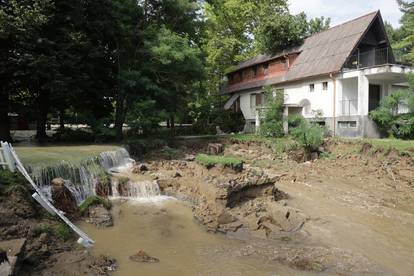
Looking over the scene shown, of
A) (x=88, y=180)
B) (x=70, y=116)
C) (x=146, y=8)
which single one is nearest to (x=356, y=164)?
(x=88, y=180)

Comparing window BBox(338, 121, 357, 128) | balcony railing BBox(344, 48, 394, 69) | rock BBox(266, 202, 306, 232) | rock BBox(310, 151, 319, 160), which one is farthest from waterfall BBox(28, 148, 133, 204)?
balcony railing BBox(344, 48, 394, 69)

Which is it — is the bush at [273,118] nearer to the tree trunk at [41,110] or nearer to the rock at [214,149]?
the rock at [214,149]

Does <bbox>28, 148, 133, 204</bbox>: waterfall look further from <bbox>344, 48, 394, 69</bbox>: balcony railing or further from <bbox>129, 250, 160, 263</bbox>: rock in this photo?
<bbox>344, 48, 394, 69</bbox>: balcony railing

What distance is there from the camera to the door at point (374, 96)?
27.7 m

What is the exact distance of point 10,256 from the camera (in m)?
7.13

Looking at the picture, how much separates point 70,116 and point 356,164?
24.1 meters

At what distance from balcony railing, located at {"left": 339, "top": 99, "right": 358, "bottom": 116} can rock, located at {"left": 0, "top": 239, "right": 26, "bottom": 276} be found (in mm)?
24034

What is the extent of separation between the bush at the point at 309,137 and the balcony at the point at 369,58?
250 inches

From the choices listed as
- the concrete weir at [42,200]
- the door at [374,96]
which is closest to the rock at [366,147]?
the door at [374,96]

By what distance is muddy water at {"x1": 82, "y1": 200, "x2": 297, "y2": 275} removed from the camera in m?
9.32

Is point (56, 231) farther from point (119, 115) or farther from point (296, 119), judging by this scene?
point (296, 119)

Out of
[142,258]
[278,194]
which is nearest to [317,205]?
[278,194]

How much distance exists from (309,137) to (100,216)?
48.8ft

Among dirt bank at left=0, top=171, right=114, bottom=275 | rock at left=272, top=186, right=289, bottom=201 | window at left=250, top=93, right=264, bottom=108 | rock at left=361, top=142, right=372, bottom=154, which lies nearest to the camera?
dirt bank at left=0, top=171, right=114, bottom=275
